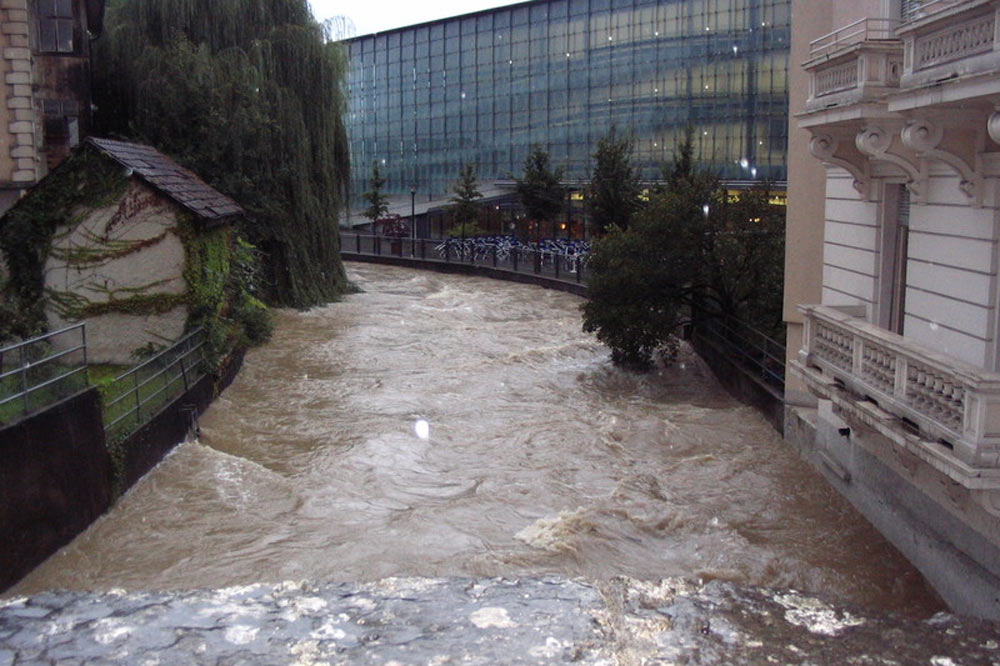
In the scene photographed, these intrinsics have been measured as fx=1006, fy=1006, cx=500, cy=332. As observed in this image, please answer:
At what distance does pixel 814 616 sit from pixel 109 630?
6.29 meters

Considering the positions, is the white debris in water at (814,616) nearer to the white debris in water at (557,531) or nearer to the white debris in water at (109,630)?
the white debris in water at (557,531)

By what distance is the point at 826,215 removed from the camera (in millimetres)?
13758

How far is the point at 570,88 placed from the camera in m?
61.8

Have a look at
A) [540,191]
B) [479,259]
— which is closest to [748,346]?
[479,259]

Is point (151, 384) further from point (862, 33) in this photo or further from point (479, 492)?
point (862, 33)

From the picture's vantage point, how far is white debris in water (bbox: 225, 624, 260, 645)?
842 cm

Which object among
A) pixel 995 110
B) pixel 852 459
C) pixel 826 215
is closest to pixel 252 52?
pixel 826 215

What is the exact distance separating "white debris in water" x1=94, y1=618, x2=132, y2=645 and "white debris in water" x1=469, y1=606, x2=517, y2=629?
299 cm

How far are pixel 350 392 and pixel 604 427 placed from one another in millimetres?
5203

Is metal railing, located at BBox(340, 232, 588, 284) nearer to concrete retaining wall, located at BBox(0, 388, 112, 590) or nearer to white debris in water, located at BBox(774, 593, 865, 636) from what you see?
concrete retaining wall, located at BBox(0, 388, 112, 590)

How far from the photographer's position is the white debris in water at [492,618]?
8.78 meters

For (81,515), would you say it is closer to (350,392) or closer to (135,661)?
(135,661)

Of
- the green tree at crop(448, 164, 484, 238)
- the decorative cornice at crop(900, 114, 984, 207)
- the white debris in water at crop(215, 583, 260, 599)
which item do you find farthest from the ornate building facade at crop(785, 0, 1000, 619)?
the green tree at crop(448, 164, 484, 238)

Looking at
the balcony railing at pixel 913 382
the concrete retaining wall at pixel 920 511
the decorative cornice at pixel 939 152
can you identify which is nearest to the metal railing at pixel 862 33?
the decorative cornice at pixel 939 152
